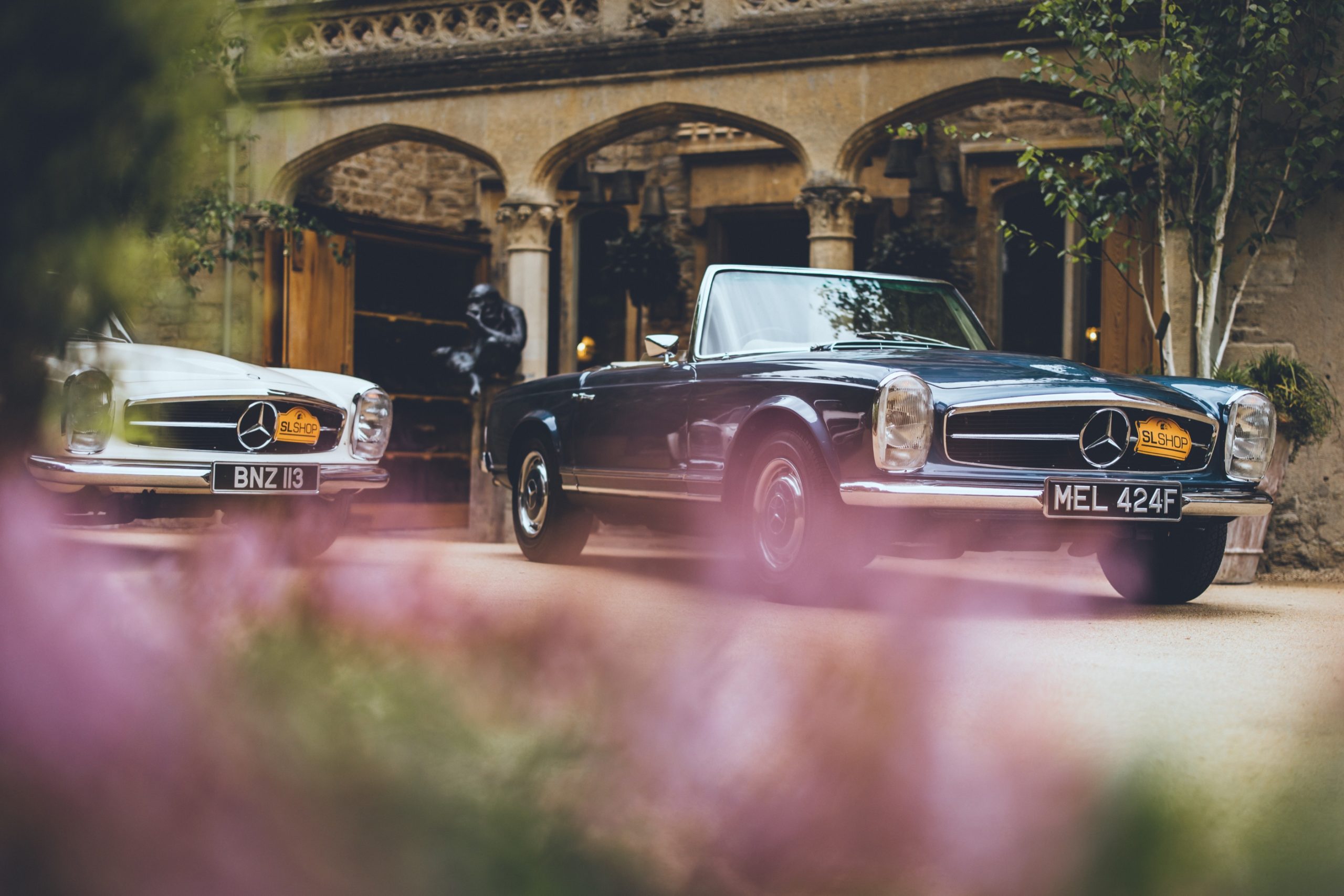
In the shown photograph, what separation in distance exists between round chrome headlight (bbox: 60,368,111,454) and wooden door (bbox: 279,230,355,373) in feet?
34.0

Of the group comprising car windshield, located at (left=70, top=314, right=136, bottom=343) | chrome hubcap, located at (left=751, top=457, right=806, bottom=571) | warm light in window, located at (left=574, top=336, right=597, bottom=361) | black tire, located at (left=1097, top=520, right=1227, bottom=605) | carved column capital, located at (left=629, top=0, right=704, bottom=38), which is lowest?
black tire, located at (left=1097, top=520, right=1227, bottom=605)

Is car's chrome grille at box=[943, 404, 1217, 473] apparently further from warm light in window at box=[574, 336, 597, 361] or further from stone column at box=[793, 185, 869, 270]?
warm light in window at box=[574, 336, 597, 361]

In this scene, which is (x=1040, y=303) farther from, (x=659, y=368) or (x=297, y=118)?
(x=297, y=118)

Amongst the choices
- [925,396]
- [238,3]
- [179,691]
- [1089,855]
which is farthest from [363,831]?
[925,396]

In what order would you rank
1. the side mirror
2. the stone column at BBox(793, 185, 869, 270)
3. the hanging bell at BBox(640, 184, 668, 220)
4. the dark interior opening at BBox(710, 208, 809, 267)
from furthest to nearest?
1. the dark interior opening at BBox(710, 208, 809, 267)
2. the hanging bell at BBox(640, 184, 668, 220)
3. the stone column at BBox(793, 185, 869, 270)
4. the side mirror

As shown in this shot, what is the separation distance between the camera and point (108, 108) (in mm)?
2088

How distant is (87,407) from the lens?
7.25 ft

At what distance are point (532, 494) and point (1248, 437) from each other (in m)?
4.13

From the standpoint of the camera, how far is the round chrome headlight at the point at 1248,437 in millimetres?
6219

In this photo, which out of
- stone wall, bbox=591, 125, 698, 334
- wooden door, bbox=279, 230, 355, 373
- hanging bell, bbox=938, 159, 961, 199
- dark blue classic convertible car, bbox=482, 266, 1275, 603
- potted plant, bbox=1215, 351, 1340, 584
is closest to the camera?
dark blue classic convertible car, bbox=482, 266, 1275, 603

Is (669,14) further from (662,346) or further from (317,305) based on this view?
(662,346)

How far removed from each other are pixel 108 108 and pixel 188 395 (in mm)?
5237

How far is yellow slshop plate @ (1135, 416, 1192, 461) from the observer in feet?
19.8

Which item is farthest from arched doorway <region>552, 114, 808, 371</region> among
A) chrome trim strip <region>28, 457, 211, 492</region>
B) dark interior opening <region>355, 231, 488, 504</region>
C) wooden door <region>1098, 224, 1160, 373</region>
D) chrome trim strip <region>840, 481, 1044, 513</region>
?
chrome trim strip <region>840, 481, 1044, 513</region>
